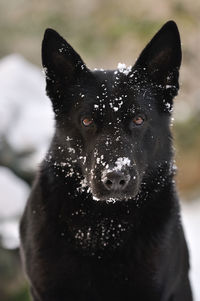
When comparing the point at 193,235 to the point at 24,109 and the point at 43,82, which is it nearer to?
the point at 24,109

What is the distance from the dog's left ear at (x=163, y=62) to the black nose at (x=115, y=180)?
1.93 ft

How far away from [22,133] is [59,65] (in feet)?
8.16

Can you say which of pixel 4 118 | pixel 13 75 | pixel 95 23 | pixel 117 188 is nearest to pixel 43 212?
pixel 117 188

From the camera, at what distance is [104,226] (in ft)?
9.63

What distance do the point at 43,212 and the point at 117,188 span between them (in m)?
0.56

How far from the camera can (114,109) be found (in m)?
2.67

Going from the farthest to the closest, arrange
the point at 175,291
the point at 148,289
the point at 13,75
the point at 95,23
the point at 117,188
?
1. the point at 95,23
2. the point at 13,75
3. the point at 175,291
4. the point at 148,289
5. the point at 117,188

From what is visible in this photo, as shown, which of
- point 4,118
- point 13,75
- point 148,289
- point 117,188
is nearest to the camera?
point 117,188

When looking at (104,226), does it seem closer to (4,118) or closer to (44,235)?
(44,235)

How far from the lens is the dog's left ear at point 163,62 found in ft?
9.16

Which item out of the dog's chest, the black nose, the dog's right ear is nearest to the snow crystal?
the dog's right ear

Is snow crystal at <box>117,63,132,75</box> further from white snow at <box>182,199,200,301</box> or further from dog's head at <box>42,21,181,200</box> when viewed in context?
white snow at <box>182,199,200,301</box>

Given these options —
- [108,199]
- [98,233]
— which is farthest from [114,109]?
[98,233]

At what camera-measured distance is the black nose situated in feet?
8.13
